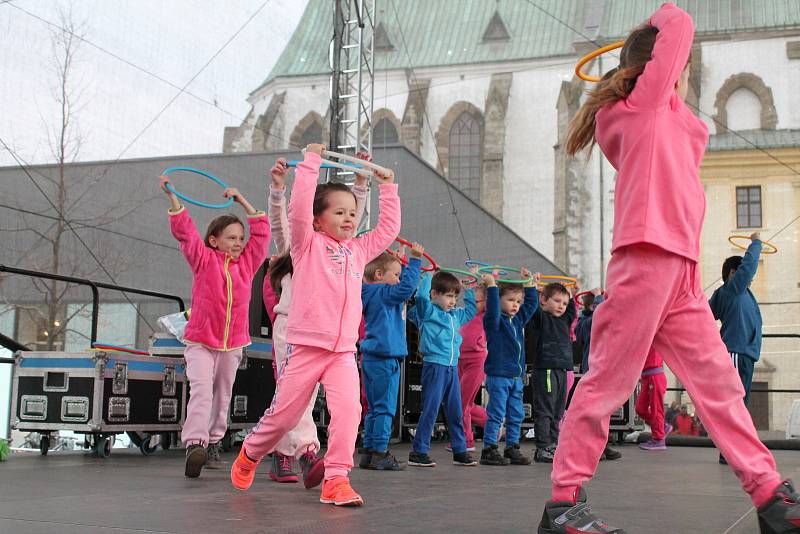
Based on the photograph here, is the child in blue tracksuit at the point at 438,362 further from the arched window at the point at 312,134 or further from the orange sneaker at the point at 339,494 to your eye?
the arched window at the point at 312,134

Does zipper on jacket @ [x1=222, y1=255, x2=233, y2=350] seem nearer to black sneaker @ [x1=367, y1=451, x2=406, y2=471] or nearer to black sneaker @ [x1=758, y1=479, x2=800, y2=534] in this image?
black sneaker @ [x1=367, y1=451, x2=406, y2=471]

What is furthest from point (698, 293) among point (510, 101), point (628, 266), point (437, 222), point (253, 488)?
point (510, 101)

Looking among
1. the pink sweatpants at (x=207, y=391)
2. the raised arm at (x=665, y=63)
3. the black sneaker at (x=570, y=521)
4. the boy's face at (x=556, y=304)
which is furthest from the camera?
the boy's face at (x=556, y=304)

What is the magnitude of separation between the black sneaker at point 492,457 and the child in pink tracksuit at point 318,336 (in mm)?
2905

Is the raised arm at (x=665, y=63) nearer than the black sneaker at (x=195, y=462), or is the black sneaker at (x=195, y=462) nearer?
the raised arm at (x=665, y=63)

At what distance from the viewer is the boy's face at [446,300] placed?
639 cm

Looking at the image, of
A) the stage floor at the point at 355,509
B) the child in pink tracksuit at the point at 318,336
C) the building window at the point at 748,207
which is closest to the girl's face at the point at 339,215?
the child in pink tracksuit at the point at 318,336

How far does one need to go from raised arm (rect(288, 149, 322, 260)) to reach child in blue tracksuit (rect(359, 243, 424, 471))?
1.85 metres

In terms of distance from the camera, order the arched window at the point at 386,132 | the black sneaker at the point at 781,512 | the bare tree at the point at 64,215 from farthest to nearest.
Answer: the arched window at the point at 386,132 < the bare tree at the point at 64,215 < the black sneaker at the point at 781,512

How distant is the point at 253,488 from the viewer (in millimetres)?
4301

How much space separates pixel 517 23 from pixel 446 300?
3317 cm

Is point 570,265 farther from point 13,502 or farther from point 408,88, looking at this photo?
point 13,502

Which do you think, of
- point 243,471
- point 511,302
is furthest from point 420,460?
point 243,471

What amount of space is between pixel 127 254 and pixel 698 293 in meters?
8.05
